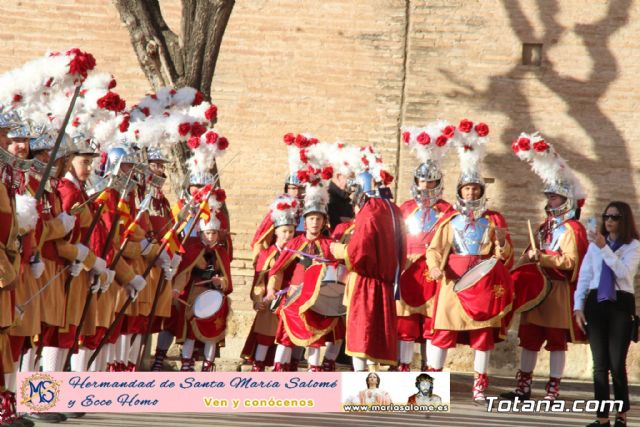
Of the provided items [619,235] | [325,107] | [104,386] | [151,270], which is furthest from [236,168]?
[104,386]

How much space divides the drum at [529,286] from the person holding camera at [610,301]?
2.63 metres

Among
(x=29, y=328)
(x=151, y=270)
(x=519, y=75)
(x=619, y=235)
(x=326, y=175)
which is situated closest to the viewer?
(x=29, y=328)

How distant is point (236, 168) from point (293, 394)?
8.26m

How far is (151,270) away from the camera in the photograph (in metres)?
12.2

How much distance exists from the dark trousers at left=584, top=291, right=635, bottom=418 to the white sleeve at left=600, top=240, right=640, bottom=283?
0.51 ft

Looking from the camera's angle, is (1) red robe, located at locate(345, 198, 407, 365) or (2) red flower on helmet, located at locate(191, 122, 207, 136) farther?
(2) red flower on helmet, located at locate(191, 122, 207, 136)

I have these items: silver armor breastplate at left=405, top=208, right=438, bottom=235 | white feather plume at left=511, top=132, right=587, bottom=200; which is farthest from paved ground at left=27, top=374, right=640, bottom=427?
white feather plume at left=511, top=132, right=587, bottom=200

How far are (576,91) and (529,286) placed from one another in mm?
4396

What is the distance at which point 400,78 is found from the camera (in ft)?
54.8

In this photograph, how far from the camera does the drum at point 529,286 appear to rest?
12867 millimetres

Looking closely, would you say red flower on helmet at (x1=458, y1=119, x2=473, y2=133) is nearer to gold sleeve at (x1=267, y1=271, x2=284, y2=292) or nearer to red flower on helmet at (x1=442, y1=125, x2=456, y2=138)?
red flower on helmet at (x1=442, y1=125, x2=456, y2=138)

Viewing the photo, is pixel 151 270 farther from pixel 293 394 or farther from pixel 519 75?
pixel 519 75

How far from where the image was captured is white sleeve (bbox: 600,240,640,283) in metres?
10.1

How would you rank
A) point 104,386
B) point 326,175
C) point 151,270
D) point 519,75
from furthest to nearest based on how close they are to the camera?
point 519,75
point 326,175
point 151,270
point 104,386
